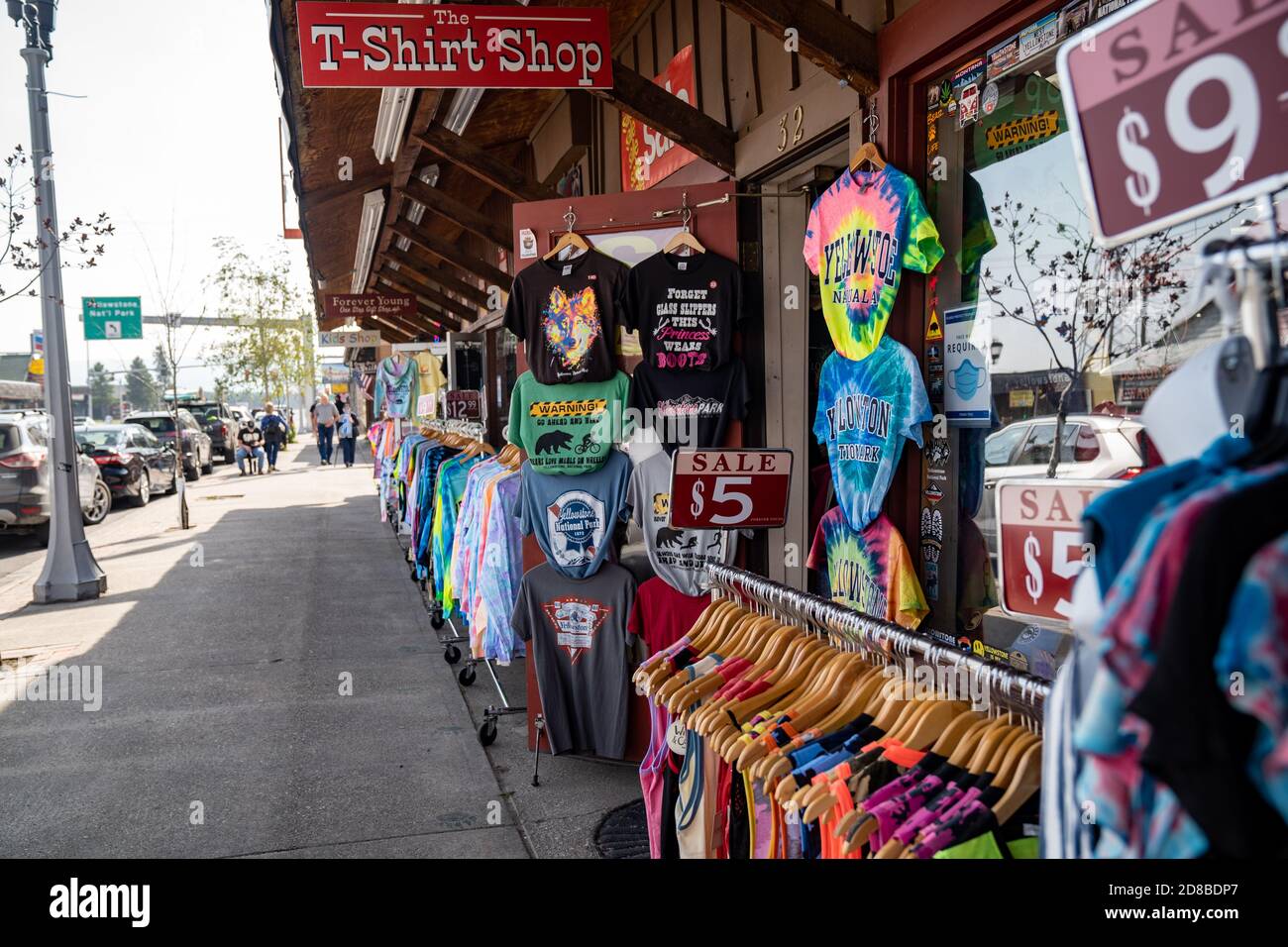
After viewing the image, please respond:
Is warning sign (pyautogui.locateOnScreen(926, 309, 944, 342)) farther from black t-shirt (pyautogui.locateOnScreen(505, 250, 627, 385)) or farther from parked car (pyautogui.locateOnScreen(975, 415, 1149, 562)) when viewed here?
black t-shirt (pyautogui.locateOnScreen(505, 250, 627, 385))

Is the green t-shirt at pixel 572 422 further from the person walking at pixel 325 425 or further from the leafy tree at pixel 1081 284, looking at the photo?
the person walking at pixel 325 425

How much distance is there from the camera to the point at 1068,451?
2.80 m

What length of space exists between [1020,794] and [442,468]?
16.8 ft

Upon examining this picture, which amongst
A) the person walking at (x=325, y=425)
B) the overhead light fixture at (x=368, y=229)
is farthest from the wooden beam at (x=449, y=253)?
the person walking at (x=325, y=425)

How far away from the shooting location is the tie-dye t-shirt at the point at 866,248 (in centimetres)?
327

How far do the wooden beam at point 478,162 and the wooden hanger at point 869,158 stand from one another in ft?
9.09

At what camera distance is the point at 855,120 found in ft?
12.3

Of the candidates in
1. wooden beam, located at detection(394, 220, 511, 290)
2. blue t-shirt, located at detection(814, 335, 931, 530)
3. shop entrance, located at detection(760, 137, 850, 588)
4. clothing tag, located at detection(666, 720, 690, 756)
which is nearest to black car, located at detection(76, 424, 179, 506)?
wooden beam, located at detection(394, 220, 511, 290)

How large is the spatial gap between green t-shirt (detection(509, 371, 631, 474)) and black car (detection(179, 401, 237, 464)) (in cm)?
A: 2421

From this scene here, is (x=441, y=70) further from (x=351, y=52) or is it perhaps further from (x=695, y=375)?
(x=695, y=375)

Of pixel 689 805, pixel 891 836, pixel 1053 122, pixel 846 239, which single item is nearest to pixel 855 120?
pixel 846 239

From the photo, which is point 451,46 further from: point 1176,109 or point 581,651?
point 1176,109

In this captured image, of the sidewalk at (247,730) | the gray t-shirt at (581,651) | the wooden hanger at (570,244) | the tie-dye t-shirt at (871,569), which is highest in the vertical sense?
the wooden hanger at (570,244)

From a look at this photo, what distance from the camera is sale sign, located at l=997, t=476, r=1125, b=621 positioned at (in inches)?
75.5
